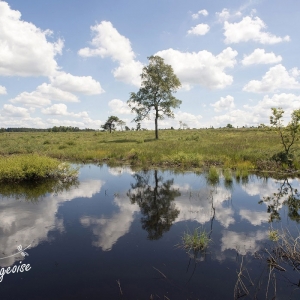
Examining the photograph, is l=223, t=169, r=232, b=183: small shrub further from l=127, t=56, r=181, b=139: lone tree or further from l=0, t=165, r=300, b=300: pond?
l=127, t=56, r=181, b=139: lone tree

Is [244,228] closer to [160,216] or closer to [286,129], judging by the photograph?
[160,216]

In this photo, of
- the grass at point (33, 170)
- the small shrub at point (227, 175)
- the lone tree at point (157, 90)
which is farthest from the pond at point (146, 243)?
the lone tree at point (157, 90)

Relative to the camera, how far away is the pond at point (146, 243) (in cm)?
599

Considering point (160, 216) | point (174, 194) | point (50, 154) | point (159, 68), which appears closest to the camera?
point (160, 216)

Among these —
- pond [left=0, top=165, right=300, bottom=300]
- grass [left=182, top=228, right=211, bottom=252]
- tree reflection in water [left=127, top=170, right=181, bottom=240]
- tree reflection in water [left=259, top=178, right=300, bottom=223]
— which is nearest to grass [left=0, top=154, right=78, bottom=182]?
pond [left=0, top=165, right=300, bottom=300]

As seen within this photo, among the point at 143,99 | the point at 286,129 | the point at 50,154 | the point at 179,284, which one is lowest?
the point at 179,284

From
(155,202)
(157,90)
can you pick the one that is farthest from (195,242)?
(157,90)

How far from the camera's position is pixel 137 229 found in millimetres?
9195

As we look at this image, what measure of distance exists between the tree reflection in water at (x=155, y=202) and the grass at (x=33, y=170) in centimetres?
477

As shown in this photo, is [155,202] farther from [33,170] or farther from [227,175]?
[33,170]

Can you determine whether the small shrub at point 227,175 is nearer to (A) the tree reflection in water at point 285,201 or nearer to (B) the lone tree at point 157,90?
(A) the tree reflection in water at point 285,201

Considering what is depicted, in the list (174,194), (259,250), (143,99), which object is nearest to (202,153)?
(174,194)

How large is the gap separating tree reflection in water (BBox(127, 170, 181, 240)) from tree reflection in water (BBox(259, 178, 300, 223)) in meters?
4.08

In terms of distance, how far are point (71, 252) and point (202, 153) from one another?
18.5 meters
